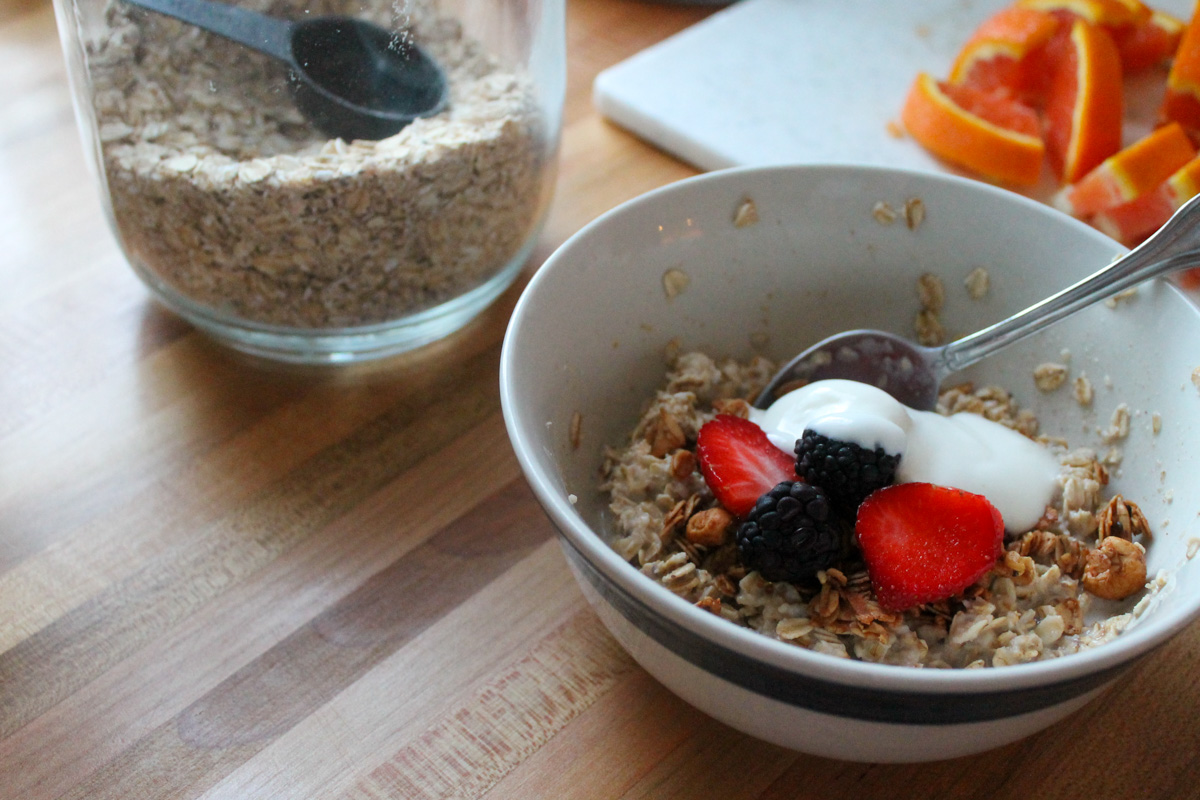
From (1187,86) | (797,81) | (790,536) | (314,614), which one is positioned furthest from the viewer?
(797,81)

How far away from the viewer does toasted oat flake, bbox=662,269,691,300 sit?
0.87m

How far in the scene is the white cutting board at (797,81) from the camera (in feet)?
4.09

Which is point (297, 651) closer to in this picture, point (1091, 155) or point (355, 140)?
point (355, 140)

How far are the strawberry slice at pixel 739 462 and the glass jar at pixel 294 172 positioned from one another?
0.31 metres

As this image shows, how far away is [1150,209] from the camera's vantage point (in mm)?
1090

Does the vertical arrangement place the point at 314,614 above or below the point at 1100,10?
below

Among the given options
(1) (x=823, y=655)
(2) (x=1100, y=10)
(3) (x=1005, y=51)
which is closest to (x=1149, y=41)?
(2) (x=1100, y=10)

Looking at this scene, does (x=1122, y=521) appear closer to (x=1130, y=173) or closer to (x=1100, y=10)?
(x=1130, y=173)

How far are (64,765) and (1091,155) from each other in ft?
3.79

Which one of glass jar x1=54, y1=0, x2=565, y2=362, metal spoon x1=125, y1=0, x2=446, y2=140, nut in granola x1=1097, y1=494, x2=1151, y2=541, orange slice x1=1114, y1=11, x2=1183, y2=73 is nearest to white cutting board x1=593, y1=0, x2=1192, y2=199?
orange slice x1=1114, y1=11, x2=1183, y2=73

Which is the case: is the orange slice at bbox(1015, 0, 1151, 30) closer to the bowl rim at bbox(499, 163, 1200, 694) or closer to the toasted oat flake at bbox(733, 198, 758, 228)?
the toasted oat flake at bbox(733, 198, 758, 228)

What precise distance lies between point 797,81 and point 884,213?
0.53 m

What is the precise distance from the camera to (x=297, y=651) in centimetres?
75

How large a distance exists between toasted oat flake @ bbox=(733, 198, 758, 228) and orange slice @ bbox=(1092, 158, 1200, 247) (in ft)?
1.59
